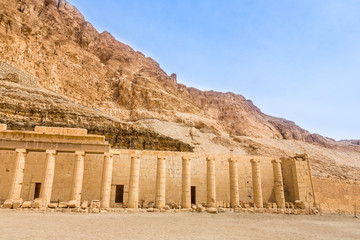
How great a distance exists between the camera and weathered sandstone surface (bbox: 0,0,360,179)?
37.8m

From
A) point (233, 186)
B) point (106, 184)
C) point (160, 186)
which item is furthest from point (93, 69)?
point (233, 186)

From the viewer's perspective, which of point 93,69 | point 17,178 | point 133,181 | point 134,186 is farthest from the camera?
point 93,69

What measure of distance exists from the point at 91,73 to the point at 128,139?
40520 mm

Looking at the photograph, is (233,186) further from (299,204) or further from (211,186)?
(299,204)

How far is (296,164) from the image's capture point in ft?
78.6

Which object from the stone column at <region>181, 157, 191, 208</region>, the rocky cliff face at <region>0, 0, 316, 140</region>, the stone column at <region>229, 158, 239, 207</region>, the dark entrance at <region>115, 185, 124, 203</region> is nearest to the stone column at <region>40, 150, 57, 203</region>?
the dark entrance at <region>115, 185, 124, 203</region>

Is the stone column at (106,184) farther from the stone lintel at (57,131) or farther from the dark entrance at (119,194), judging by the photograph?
the dark entrance at (119,194)

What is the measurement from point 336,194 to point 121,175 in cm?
2192

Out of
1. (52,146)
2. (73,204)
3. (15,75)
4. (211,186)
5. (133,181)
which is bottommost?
(73,204)

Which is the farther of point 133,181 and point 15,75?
point 15,75

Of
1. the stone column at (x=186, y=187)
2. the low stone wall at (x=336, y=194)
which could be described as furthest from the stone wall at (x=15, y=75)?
the low stone wall at (x=336, y=194)

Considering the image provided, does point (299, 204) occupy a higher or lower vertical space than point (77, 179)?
lower

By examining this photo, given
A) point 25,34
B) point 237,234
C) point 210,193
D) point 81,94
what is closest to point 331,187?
point 210,193

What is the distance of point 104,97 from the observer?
7094 centimetres
